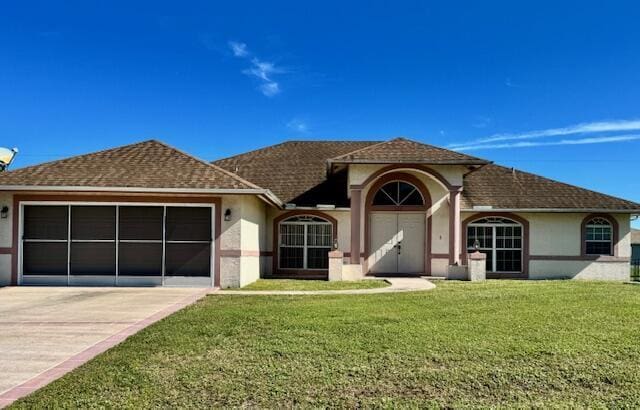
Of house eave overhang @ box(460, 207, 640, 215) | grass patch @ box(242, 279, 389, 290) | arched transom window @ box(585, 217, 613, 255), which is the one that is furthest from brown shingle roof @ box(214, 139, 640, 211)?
grass patch @ box(242, 279, 389, 290)

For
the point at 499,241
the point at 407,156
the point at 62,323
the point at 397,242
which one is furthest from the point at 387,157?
the point at 62,323

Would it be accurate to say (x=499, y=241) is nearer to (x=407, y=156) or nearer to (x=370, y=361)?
(x=407, y=156)

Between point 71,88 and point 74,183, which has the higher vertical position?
point 71,88

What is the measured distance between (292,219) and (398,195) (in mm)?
4510

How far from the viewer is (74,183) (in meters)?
14.2

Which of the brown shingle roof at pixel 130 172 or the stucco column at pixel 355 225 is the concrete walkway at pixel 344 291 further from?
the brown shingle roof at pixel 130 172

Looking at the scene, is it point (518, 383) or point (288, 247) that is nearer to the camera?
point (518, 383)

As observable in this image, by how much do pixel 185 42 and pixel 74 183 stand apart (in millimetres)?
7761

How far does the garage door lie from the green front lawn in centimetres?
521

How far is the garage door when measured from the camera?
1449 cm

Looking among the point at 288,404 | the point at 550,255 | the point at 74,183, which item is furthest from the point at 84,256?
the point at 550,255

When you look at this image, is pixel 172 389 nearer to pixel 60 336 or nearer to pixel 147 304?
pixel 60 336

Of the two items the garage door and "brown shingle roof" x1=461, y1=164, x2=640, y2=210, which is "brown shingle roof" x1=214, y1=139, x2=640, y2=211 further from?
the garage door

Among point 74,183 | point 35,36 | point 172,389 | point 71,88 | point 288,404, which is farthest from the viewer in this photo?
point 71,88
